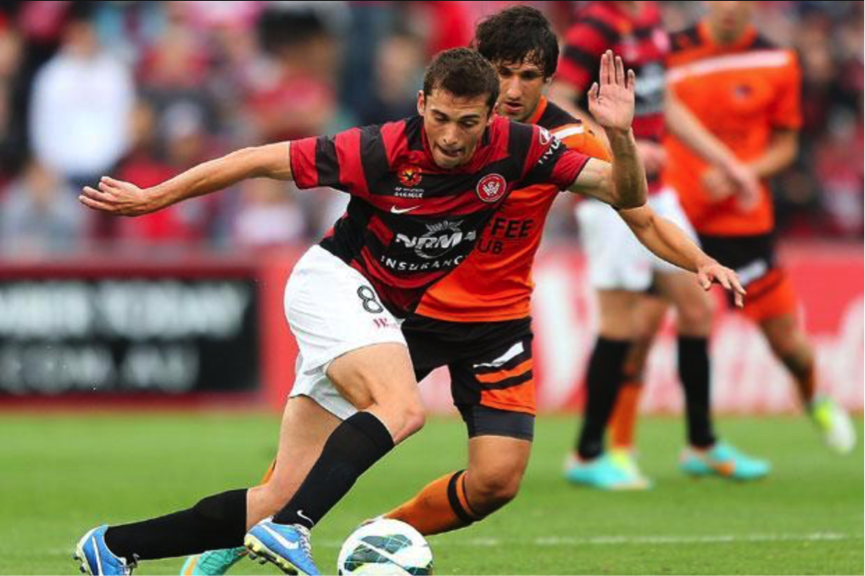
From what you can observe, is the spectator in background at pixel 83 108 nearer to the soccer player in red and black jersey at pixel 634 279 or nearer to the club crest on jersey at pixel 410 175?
the soccer player in red and black jersey at pixel 634 279

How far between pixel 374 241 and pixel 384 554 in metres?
1.17

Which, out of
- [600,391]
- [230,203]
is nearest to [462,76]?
[600,391]

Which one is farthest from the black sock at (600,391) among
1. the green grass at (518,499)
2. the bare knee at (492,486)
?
the bare knee at (492,486)

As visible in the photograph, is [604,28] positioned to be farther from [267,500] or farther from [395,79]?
[395,79]

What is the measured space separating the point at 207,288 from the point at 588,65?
547cm

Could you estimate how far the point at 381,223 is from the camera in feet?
21.1

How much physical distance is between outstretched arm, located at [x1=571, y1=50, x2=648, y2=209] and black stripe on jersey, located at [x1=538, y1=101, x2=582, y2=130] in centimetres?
100

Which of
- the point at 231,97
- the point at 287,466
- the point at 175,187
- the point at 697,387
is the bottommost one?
the point at 697,387

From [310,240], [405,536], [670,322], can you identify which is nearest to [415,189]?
[405,536]

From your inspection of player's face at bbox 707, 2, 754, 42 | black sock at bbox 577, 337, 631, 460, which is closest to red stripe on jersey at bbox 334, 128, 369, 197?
black sock at bbox 577, 337, 631, 460

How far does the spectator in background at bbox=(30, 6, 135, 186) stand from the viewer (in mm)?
15711

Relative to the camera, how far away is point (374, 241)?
→ 650cm

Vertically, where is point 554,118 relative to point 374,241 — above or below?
above

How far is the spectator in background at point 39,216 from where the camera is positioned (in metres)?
14.9
